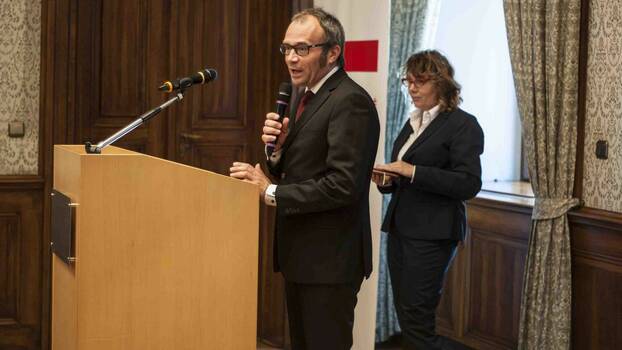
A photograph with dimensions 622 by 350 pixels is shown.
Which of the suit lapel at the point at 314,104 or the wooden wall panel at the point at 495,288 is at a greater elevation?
the suit lapel at the point at 314,104

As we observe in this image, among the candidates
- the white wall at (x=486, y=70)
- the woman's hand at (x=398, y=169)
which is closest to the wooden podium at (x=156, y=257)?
the woman's hand at (x=398, y=169)

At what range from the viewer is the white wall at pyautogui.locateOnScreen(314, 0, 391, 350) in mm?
4223

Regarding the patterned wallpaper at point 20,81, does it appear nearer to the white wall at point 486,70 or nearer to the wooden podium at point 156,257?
the wooden podium at point 156,257

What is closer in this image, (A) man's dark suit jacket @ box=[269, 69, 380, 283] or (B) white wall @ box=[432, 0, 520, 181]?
(A) man's dark suit jacket @ box=[269, 69, 380, 283]

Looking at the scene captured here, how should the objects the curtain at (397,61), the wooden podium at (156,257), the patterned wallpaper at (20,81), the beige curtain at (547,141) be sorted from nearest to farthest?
the wooden podium at (156,257) → the beige curtain at (547,141) → the patterned wallpaper at (20,81) → the curtain at (397,61)

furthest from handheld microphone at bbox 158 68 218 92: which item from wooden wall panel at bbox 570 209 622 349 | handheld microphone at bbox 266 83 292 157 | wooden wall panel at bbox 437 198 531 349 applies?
wooden wall panel at bbox 437 198 531 349

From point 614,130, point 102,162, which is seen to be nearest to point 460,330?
point 614,130

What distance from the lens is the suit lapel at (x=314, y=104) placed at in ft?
9.39

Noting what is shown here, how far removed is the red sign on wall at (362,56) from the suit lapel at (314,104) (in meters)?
1.36

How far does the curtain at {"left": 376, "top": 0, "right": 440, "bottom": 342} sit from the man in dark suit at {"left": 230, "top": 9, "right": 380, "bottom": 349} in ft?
7.11

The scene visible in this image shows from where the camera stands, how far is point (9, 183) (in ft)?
14.9

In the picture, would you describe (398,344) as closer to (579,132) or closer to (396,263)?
(396,263)

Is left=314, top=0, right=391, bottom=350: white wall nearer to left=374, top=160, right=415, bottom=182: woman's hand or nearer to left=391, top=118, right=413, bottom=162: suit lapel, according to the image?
left=391, top=118, right=413, bottom=162: suit lapel

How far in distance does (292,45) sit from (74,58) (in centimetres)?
212
